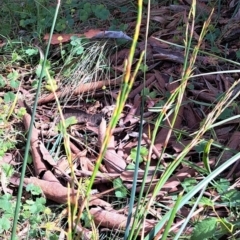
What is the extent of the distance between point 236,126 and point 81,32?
1121 millimetres

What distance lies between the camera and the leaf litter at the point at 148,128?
6.30 ft

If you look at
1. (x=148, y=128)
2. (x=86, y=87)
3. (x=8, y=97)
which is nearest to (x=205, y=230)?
(x=148, y=128)

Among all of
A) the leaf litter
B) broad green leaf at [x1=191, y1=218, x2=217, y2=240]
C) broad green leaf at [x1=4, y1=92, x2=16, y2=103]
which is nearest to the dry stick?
the leaf litter

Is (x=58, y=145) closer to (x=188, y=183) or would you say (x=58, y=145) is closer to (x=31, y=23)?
(x=188, y=183)

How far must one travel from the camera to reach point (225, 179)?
6.18 ft

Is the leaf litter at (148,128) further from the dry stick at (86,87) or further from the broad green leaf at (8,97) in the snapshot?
the broad green leaf at (8,97)

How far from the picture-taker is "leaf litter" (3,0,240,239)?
1919 mm

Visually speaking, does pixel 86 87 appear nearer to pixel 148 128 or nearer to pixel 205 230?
pixel 148 128

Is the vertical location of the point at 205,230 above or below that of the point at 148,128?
below

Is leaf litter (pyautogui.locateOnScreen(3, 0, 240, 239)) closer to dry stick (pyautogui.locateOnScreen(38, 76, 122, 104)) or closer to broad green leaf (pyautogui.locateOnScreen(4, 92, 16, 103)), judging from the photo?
dry stick (pyautogui.locateOnScreen(38, 76, 122, 104))

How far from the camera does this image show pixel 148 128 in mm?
1749

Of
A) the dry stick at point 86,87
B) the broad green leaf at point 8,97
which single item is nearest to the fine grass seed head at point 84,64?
the dry stick at point 86,87

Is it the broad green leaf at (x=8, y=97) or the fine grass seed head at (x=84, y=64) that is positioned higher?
the fine grass seed head at (x=84, y=64)

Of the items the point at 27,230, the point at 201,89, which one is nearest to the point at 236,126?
the point at 201,89
